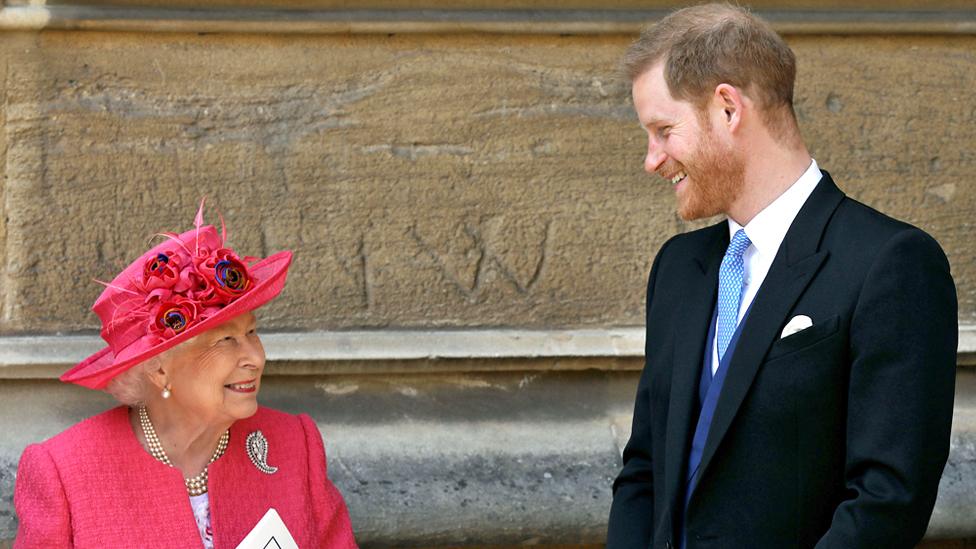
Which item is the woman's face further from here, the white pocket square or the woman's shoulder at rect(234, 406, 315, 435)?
the white pocket square

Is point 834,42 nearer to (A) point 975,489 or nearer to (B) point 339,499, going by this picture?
(A) point 975,489

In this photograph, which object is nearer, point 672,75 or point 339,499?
point 672,75

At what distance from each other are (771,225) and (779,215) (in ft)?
0.07

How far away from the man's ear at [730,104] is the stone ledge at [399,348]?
137 centimetres

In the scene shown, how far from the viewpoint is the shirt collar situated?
2.18 meters

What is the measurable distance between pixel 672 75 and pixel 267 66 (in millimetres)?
1506

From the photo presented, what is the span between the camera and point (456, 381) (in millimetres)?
3484

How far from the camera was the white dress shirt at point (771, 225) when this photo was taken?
2.18 m

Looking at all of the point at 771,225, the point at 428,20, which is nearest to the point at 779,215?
the point at 771,225

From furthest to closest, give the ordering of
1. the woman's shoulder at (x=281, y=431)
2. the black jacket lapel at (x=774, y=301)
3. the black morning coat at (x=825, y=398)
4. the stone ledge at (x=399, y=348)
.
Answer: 1. the stone ledge at (x=399, y=348)
2. the woman's shoulder at (x=281, y=431)
3. the black jacket lapel at (x=774, y=301)
4. the black morning coat at (x=825, y=398)

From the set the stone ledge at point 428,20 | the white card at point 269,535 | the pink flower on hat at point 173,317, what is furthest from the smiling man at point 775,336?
the stone ledge at point 428,20

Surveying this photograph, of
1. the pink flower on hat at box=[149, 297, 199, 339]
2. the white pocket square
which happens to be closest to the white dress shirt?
the white pocket square

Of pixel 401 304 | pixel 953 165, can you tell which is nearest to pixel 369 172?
pixel 401 304

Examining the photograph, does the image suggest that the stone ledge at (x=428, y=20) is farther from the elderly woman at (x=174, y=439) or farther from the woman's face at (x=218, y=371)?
the woman's face at (x=218, y=371)
